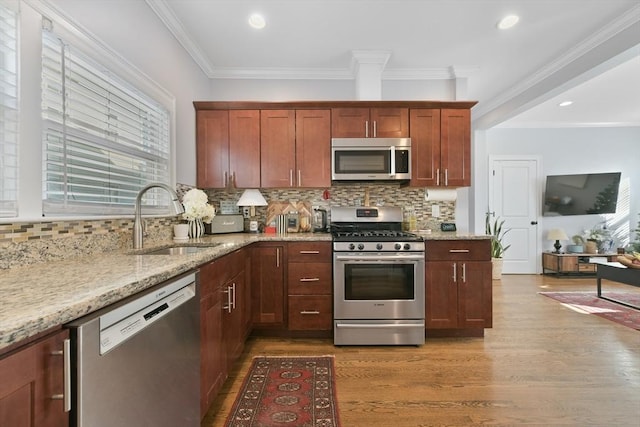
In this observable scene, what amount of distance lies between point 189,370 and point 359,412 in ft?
3.34

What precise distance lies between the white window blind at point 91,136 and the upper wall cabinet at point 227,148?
72 centimetres

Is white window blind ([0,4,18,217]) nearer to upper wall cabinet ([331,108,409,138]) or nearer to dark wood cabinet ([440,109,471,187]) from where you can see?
upper wall cabinet ([331,108,409,138])

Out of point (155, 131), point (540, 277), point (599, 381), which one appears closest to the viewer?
point (599, 381)

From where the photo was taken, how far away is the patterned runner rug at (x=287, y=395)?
1.68m

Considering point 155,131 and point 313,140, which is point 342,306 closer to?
point 313,140

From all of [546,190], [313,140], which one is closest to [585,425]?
[313,140]

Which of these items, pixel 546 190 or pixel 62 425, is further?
pixel 546 190

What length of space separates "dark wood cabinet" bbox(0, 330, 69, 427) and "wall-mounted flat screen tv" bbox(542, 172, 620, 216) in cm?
672

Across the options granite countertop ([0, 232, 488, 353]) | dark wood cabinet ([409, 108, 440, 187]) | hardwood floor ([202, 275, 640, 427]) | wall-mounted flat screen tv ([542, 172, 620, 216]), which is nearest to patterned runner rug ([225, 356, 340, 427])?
hardwood floor ([202, 275, 640, 427])

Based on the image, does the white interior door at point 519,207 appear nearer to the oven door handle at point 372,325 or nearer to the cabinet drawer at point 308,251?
the oven door handle at point 372,325

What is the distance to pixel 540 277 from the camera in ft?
17.2

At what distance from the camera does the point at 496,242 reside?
16.3 ft

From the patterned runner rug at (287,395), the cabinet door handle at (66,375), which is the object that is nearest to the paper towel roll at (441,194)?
the patterned runner rug at (287,395)

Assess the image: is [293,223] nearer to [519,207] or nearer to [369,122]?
[369,122]
